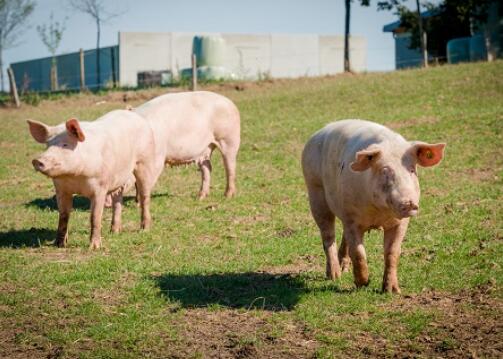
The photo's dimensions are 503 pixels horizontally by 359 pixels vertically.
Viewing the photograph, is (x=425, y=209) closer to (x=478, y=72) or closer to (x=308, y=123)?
(x=308, y=123)

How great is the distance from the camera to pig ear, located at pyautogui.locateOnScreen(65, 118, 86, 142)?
28.0ft

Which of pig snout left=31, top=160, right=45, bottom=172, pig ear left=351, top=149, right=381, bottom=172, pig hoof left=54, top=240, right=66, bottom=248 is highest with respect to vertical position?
pig ear left=351, top=149, right=381, bottom=172

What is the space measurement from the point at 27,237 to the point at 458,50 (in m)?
27.5

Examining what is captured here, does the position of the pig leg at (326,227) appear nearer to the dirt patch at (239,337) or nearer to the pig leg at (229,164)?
the dirt patch at (239,337)

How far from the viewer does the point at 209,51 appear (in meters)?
35.1

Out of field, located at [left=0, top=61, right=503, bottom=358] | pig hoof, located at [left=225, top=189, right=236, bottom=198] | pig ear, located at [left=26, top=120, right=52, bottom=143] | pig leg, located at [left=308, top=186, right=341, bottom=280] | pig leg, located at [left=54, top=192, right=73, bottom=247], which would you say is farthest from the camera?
pig hoof, located at [left=225, top=189, right=236, bottom=198]

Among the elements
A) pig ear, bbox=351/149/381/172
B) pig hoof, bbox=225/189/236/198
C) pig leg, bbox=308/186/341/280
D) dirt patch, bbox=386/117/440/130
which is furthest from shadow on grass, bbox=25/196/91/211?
dirt patch, bbox=386/117/440/130

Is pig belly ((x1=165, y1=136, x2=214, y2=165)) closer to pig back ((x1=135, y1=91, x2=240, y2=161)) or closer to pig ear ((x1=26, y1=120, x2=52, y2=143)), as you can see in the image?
pig back ((x1=135, y1=91, x2=240, y2=161))

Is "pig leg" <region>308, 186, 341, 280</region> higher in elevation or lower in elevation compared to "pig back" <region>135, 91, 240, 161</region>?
lower

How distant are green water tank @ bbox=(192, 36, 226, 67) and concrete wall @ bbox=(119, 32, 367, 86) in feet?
23.7

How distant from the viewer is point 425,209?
10.5 metres

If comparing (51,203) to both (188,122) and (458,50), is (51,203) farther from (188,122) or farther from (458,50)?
(458,50)

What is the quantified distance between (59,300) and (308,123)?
1303 cm

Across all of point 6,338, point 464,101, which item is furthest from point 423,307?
point 464,101
